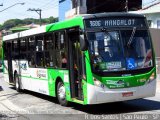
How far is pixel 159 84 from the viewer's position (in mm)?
21734

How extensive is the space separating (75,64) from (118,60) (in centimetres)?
161

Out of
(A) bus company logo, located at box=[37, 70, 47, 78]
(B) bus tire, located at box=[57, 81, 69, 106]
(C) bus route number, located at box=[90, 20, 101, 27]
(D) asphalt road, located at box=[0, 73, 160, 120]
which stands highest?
(C) bus route number, located at box=[90, 20, 101, 27]

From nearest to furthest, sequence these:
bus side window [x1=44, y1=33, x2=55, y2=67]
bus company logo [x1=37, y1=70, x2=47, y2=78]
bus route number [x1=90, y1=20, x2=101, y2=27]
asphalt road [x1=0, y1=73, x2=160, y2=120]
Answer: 1. asphalt road [x1=0, y1=73, x2=160, y2=120]
2. bus route number [x1=90, y1=20, x2=101, y2=27]
3. bus side window [x1=44, y1=33, x2=55, y2=67]
4. bus company logo [x1=37, y1=70, x2=47, y2=78]

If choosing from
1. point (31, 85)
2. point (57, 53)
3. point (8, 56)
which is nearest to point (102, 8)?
point (8, 56)

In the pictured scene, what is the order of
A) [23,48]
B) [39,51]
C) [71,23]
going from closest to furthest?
[71,23] → [39,51] → [23,48]

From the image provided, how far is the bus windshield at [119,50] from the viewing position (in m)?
12.1

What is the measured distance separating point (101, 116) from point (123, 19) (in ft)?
9.76

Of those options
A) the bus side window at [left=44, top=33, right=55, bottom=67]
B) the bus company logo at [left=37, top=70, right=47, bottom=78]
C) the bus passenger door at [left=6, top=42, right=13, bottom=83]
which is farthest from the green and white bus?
the bus passenger door at [left=6, top=42, right=13, bottom=83]

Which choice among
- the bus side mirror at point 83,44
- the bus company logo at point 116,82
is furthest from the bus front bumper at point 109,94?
the bus side mirror at point 83,44

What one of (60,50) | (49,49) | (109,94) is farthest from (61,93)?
(109,94)

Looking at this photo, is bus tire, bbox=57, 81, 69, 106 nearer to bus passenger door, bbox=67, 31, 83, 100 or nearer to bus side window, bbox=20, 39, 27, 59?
bus passenger door, bbox=67, 31, 83, 100

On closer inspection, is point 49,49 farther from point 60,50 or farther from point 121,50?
point 121,50

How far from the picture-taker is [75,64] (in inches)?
521

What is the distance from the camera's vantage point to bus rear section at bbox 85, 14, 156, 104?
12008 millimetres
